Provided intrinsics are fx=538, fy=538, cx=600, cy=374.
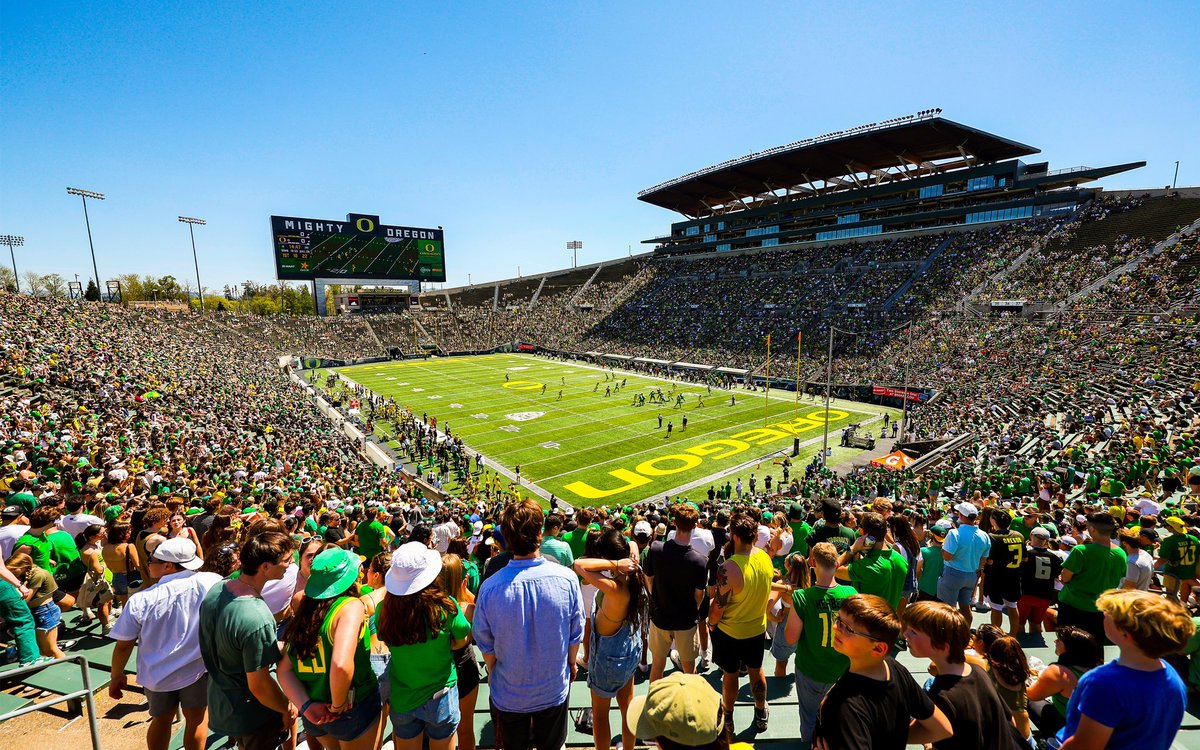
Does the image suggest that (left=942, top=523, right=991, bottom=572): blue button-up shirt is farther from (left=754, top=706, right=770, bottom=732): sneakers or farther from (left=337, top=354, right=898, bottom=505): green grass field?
(left=337, top=354, right=898, bottom=505): green grass field

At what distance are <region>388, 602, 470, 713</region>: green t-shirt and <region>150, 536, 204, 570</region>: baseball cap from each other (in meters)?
1.65

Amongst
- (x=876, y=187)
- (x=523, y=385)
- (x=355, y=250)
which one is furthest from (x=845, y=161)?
(x=355, y=250)

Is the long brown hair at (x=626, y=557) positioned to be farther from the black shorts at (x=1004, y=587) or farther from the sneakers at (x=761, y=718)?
the black shorts at (x=1004, y=587)

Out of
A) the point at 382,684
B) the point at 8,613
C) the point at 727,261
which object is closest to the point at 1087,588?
the point at 382,684

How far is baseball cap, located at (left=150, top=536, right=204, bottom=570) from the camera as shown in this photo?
11.6 feet

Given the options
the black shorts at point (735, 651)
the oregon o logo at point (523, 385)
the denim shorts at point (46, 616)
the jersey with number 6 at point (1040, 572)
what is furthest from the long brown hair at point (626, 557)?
the oregon o logo at point (523, 385)

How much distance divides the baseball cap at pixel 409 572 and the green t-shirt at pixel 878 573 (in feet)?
10.9

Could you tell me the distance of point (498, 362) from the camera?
208ft

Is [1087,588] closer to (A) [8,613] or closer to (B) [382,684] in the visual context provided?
(B) [382,684]

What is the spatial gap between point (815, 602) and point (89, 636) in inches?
297

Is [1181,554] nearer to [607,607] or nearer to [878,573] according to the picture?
[878,573]

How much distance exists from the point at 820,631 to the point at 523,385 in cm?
4350

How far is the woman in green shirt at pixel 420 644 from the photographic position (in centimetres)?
300

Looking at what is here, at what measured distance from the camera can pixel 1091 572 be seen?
482 centimetres
